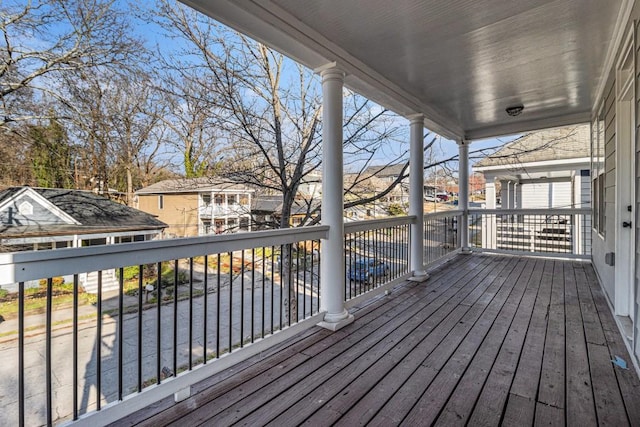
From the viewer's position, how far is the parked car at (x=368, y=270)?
3.65 meters

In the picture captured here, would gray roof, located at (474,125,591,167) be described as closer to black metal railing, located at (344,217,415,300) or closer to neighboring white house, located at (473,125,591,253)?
neighboring white house, located at (473,125,591,253)

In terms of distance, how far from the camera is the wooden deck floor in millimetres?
1658

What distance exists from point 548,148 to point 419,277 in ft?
16.9

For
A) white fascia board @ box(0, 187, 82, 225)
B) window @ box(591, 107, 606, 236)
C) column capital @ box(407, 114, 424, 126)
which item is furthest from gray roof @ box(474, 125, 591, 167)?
white fascia board @ box(0, 187, 82, 225)

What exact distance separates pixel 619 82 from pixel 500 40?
109 cm

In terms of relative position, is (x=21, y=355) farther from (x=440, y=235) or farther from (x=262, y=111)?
(x=440, y=235)

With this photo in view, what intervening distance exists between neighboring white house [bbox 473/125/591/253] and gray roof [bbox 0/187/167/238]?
21.5 ft

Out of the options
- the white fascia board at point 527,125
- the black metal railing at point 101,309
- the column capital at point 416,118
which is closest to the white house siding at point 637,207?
the black metal railing at point 101,309

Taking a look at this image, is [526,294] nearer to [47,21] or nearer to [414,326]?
[414,326]


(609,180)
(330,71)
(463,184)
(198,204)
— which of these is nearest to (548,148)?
(463,184)

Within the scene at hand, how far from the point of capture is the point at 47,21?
2520mm

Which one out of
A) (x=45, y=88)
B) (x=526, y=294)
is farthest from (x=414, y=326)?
(x=45, y=88)

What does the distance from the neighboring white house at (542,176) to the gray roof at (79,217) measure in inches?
258

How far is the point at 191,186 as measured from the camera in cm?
463
